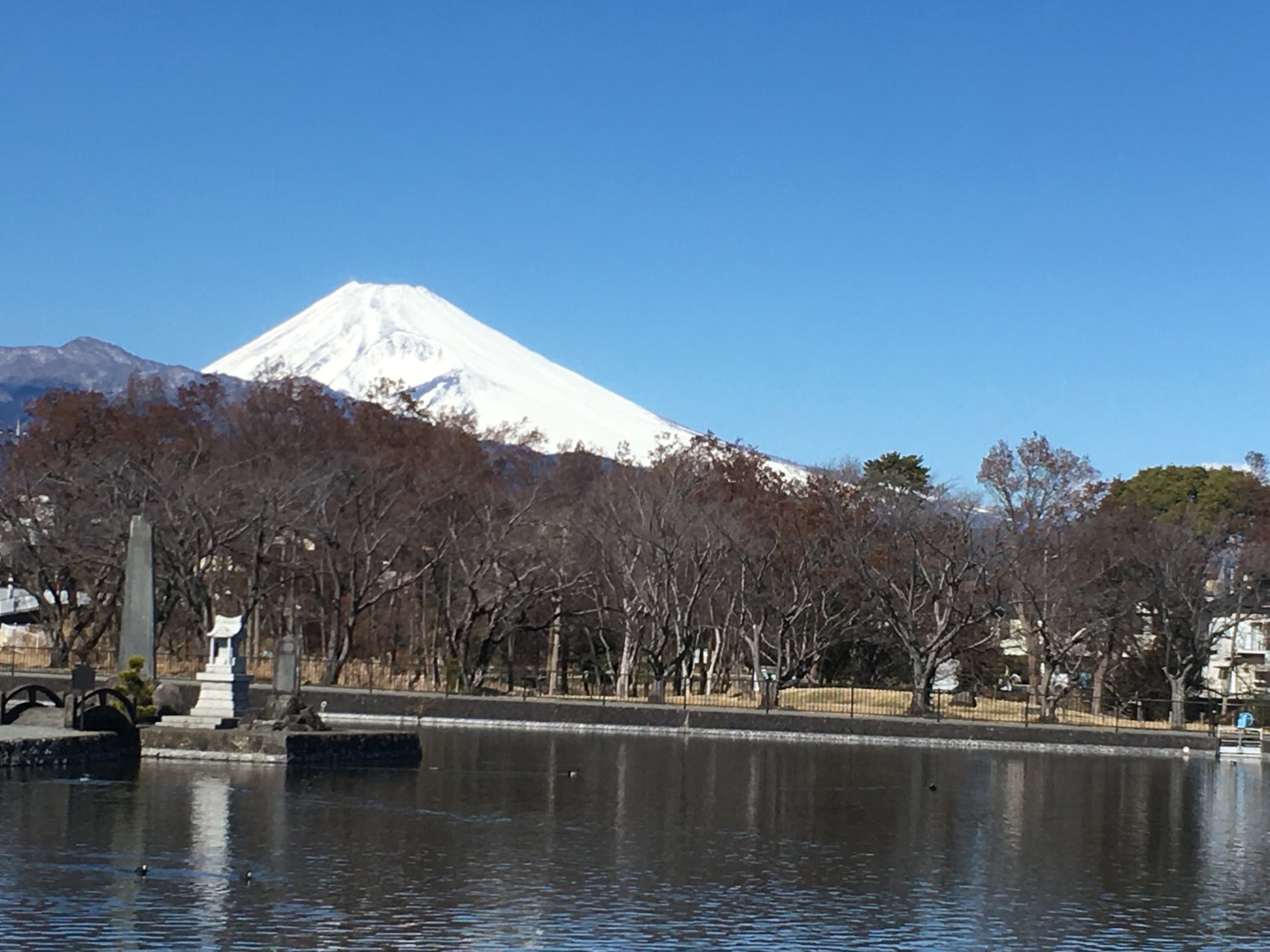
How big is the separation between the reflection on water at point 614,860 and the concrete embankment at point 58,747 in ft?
3.02

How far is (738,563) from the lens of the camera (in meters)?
53.9

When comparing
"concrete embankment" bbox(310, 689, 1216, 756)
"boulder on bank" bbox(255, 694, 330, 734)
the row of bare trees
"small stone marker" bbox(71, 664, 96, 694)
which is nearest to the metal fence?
the row of bare trees

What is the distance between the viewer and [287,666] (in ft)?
110

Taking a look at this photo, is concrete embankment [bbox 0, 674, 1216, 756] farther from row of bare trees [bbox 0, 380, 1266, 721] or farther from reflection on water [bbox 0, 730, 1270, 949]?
reflection on water [bbox 0, 730, 1270, 949]

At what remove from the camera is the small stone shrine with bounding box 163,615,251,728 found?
30875mm

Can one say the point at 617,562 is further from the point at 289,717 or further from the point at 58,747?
the point at 58,747

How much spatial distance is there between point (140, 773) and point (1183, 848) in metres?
15.5

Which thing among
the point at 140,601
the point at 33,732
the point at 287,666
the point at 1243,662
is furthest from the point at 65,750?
the point at 1243,662

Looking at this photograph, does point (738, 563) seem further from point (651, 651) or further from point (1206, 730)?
point (1206, 730)

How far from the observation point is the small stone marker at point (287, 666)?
3353 centimetres

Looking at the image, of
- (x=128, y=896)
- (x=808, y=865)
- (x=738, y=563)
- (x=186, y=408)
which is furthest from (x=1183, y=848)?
(x=186, y=408)

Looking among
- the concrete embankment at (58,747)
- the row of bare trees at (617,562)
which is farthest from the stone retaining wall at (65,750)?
the row of bare trees at (617,562)

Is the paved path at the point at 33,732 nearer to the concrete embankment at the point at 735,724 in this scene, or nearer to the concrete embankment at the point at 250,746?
the concrete embankment at the point at 250,746

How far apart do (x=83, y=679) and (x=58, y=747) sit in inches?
182
